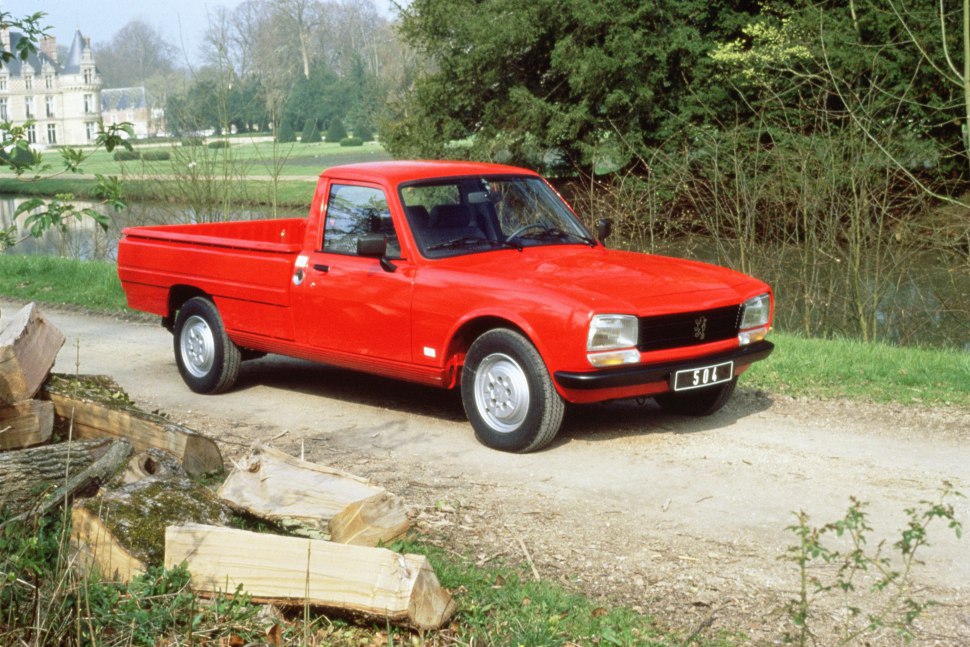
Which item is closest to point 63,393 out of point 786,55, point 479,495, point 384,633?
point 479,495

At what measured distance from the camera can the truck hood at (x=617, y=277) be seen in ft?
23.9

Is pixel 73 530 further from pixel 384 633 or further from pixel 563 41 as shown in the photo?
pixel 563 41

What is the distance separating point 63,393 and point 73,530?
227cm

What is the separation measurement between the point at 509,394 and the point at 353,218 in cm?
195

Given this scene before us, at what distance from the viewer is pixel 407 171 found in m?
8.53

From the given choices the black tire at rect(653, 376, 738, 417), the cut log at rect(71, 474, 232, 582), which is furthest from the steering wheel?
the cut log at rect(71, 474, 232, 582)

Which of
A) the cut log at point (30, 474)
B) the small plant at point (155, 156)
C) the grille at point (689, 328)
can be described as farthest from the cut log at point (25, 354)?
the small plant at point (155, 156)

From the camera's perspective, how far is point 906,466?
718 cm

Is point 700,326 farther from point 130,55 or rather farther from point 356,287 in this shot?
point 130,55

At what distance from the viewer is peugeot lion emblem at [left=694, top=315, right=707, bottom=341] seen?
7.57 m

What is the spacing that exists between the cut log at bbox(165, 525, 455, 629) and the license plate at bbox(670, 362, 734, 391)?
318 cm

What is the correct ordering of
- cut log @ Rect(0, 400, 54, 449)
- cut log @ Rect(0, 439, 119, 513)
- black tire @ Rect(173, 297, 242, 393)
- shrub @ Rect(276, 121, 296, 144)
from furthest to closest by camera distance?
shrub @ Rect(276, 121, 296, 144)
black tire @ Rect(173, 297, 242, 393)
cut log @ Rect(0, 400, 54, 449)
cut log @ Rect(0, 439, 119, 513)

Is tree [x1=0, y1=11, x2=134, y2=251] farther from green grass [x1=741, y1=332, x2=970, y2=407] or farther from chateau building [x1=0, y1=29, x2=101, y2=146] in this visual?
chateau building [x1=0, y1=29, x2=101, y2=146]

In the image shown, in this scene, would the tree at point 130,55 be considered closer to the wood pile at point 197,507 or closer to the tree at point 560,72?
the tree at point 560,72
